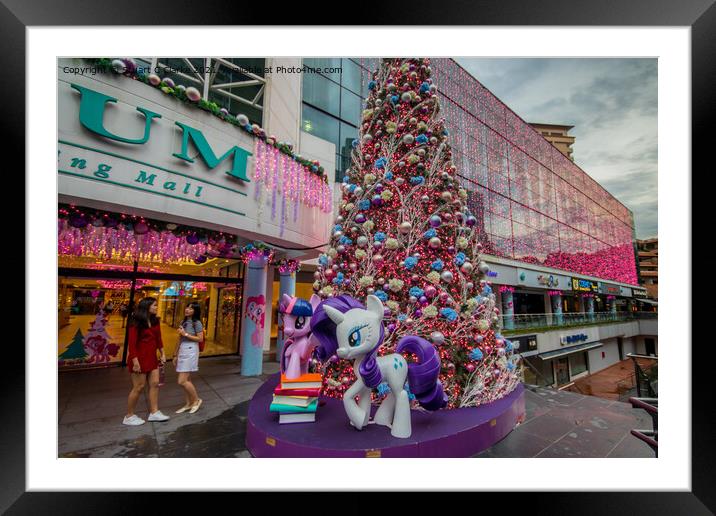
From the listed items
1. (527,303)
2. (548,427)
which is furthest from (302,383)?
(527,303)

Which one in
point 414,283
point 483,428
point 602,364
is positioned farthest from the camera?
point 602,364

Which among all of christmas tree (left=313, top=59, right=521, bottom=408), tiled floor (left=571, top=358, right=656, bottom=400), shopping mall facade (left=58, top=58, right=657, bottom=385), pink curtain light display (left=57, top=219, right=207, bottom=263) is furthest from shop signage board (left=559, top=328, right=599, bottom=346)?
pink curtain light display (left=57, top=219, right=207, bottom=263)

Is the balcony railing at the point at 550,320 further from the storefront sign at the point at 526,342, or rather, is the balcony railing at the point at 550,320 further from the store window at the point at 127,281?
the store window at the point at 127,281

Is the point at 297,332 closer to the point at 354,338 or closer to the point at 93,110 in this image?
→ the point at 354,338

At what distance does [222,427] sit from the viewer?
384cm

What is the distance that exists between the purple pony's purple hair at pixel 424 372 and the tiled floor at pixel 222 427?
883mm

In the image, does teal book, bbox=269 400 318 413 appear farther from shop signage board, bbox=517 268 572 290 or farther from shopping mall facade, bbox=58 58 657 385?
shop signage board, bbox=517 268 572 290
